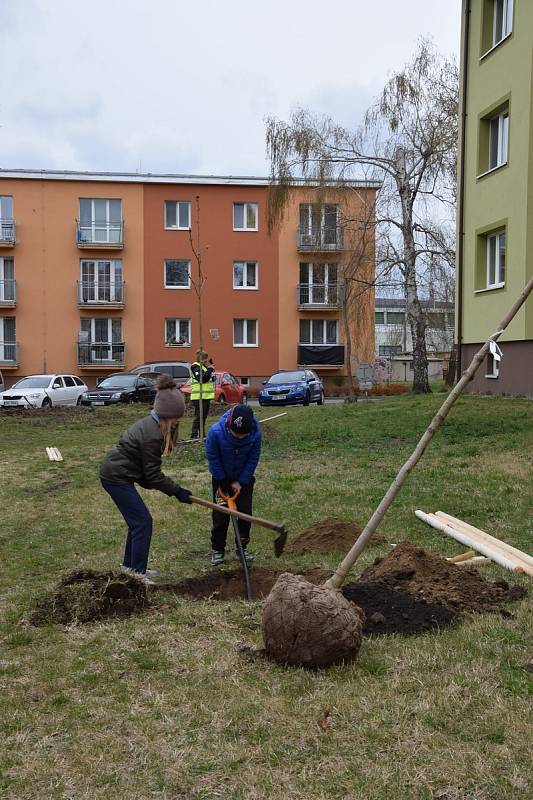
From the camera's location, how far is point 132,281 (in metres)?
38.7

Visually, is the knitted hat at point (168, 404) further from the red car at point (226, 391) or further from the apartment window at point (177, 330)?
the apartment window at point (177, 330)

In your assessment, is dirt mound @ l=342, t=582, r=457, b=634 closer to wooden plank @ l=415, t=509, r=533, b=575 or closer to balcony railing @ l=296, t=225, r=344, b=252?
wooden plank @ l=415, t=509, r=533, b=575

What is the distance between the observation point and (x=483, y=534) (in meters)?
6.96

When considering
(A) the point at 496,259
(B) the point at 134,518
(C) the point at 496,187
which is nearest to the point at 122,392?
(A) the point at 496,259

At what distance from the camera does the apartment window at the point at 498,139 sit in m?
18.9

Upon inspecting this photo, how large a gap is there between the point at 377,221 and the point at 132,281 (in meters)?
17.2

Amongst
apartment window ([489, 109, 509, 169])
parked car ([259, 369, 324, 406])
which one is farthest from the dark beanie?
parked car ([259, 369, 324, 406])

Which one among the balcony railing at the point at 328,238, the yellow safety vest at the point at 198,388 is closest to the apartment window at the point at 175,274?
the balcony railing at the point at 328,238

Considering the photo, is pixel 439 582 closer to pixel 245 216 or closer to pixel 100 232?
pixel 245 216

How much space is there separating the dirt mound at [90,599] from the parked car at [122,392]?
2164 cm

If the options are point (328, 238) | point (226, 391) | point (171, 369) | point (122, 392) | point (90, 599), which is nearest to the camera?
point (90, 599)

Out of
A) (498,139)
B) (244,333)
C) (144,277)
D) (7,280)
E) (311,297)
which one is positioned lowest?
(244,333)

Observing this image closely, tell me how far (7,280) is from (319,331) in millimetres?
16317

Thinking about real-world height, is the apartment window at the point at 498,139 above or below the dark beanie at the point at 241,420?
above
